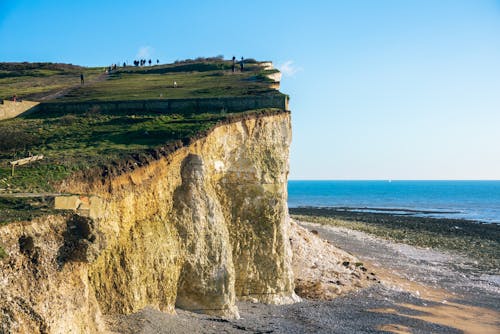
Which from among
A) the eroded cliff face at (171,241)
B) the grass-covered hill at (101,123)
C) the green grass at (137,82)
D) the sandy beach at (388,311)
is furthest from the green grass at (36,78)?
the sandy beach at (388,311)

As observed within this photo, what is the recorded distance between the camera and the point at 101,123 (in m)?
29.4

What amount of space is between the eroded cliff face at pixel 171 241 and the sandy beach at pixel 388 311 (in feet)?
3.05

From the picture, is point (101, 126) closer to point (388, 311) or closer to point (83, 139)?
point (83, 139)

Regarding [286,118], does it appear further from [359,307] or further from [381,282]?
[381,282]

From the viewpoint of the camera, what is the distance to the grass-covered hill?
20516 millimetres

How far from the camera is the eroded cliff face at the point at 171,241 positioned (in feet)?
44.2

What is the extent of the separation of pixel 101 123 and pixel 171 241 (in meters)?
11.7

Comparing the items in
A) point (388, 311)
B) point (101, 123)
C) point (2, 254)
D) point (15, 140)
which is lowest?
point (388, 311)

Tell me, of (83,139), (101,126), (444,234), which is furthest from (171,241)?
(444,234)

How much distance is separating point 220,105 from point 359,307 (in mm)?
14080

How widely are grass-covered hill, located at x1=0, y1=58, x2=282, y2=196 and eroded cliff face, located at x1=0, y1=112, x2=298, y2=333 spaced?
48.8 inches

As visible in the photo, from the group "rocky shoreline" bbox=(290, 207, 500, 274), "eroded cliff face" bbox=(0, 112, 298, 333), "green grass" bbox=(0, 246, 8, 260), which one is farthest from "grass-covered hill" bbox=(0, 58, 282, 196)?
"rocky shoreline" bbox=(290, 207, 500, 274)

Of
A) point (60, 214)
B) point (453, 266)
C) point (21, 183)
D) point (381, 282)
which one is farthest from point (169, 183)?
point (453, 266)

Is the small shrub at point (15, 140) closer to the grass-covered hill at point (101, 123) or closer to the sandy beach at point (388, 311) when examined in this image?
the grass-covered hill at point (101, 123)
